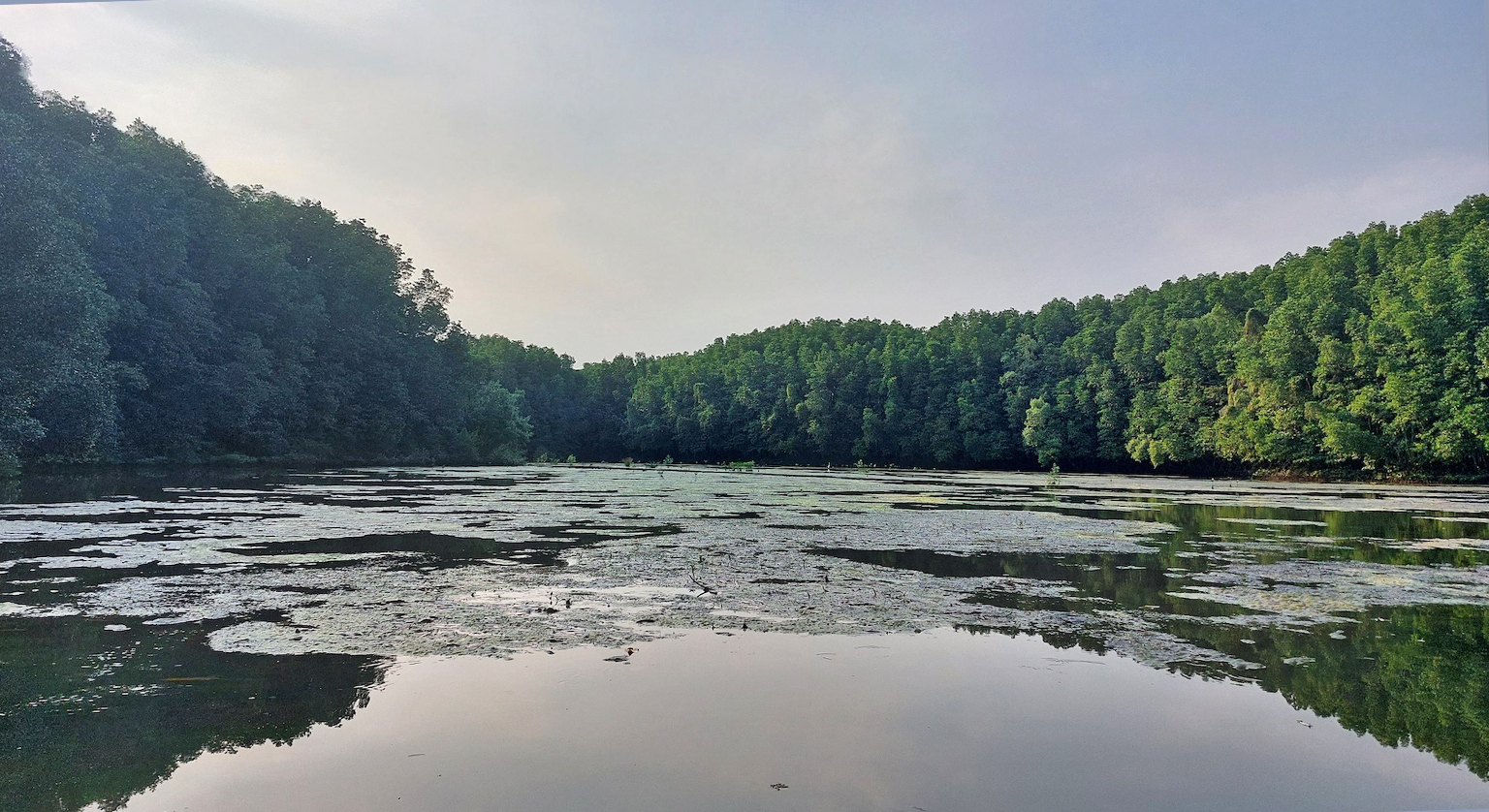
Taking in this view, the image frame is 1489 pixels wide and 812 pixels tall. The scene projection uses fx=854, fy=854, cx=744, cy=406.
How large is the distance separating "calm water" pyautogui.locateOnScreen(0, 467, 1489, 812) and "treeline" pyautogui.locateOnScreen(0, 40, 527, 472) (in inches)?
548

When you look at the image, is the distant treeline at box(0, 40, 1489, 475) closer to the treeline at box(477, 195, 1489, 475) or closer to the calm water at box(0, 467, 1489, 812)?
the treeline at box(477, 195, 1489, 475)

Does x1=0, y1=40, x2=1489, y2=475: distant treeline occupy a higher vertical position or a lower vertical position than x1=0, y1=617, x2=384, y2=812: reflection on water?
higher

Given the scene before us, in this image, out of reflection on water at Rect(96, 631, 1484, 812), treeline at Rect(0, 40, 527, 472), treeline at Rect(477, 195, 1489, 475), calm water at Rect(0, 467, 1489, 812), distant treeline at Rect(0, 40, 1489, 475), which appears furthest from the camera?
treeline at Rect(477, 195, 1489, 475)

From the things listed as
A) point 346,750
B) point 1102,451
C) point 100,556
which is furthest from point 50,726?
point 1102,451

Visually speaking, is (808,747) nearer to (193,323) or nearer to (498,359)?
(193,323)

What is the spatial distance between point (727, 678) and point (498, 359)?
9425 centimetres

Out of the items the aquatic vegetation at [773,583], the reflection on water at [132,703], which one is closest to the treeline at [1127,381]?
the aquatic vegetation at [773,583]

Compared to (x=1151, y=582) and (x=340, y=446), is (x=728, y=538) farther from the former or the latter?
(x=340, y=446)

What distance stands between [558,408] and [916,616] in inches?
3668

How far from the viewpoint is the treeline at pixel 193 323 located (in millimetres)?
19672

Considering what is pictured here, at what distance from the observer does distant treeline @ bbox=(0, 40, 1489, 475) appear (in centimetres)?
2309

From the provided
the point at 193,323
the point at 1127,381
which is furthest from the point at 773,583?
the point at 1127,381

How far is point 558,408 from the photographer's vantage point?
9650 cm

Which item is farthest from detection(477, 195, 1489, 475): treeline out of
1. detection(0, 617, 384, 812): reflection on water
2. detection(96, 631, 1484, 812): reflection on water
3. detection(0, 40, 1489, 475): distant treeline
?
detection(0, 617, 384, 812): reflection on water
